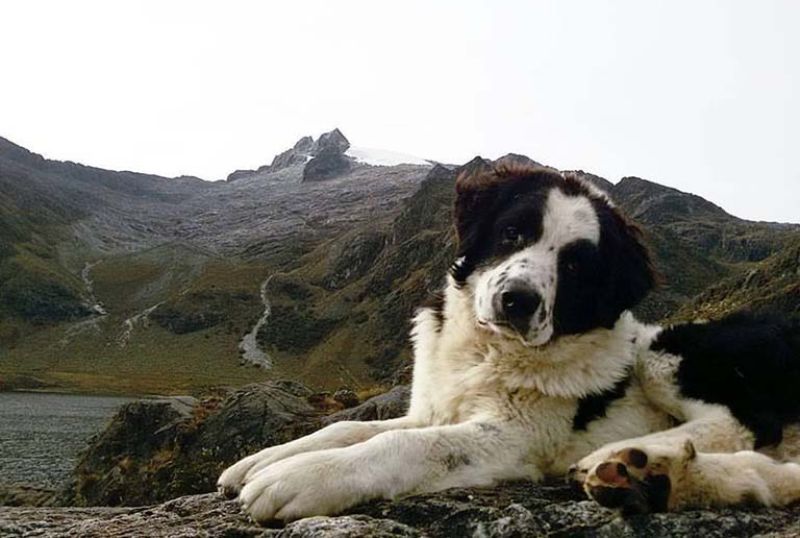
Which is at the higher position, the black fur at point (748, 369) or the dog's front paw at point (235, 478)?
the black fur at point (748, 369)

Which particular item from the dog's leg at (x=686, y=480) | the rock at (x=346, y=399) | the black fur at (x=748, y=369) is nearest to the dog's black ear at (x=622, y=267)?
the black fur at (x=748, y=369)

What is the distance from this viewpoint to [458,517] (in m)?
4.16

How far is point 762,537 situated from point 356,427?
3004 millimetres

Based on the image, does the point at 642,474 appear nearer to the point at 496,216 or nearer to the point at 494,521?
the point at 494,521

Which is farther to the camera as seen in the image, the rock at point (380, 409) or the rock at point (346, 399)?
the rock at point (346, 399)

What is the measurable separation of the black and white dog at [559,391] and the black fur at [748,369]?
0.01 m

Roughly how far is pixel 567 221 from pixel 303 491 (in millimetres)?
2992

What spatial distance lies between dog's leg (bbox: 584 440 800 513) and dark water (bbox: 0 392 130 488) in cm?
2631

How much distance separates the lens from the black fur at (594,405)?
215 inches

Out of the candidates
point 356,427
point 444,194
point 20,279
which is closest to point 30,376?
point 20,279

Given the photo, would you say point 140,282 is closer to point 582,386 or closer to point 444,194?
point 444,194

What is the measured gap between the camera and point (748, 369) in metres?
5.57

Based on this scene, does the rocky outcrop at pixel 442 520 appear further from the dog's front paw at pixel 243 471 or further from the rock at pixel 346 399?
the rock at pixel 346 399

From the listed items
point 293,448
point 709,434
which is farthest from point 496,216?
point 293,448
